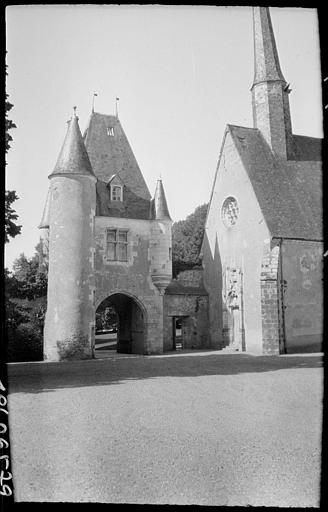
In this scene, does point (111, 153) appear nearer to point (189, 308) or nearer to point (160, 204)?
point (160, 204)

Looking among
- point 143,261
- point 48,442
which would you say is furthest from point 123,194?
point 48,442

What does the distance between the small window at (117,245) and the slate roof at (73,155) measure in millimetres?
3566

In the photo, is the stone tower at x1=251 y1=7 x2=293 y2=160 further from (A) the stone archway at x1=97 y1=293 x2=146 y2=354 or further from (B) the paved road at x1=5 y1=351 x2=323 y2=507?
(B) the paved road at x1=5 y1=351 x2=323 y2=507

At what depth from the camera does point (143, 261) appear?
23984mm

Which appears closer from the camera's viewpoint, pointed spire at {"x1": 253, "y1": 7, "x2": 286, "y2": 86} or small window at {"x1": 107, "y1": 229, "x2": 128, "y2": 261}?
small window at {"x1": 107, "y1": 229, "x2": 128, "y2": 261}

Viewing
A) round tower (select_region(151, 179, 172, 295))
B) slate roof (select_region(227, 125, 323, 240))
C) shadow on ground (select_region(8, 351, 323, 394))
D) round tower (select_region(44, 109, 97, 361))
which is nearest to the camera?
shadow on ground (select_region(8, 351, 323, 394))

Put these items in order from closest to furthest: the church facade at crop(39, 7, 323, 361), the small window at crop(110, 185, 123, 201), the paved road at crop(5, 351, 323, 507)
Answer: the paved road at crop(5, 351, 323, 507) → the church facade at crop(39, 7, 323, 361) → the small window at crop(110, 185, 123, 201)

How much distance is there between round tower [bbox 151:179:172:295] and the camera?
23891 mm

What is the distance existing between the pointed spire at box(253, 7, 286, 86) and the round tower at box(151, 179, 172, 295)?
9.59 meters

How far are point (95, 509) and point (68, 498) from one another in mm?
493

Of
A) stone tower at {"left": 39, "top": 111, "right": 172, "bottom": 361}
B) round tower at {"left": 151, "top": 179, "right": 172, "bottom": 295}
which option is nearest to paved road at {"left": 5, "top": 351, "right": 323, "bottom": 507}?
stone tower at {"left": 39, "top": 111, "right": 172, "bottom": 361}

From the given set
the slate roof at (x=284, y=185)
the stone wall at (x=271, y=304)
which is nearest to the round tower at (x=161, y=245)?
the slate roof at (x=284, y=185)

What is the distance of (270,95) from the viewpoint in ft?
85.4

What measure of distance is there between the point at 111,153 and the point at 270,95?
32.0ft
